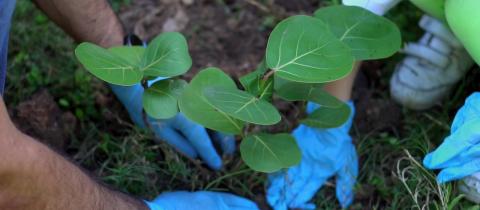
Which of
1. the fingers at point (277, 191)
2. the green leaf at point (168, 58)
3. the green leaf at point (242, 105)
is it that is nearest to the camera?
the green leaf at point (242, 105)

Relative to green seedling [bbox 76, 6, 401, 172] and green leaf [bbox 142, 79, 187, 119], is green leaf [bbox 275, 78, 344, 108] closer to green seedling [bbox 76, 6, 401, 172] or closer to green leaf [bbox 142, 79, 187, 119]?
green seedling [bbox 76, 6, 401, 172]

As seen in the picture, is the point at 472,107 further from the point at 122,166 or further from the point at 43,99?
the point at 43,99

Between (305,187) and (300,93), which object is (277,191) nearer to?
(305,187)

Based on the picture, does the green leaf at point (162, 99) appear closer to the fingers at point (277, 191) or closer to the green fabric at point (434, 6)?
the fingers at point (277, 191)

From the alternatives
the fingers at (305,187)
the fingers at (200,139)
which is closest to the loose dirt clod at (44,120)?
the fingers at (200,139)

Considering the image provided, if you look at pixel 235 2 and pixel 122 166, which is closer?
pixel 122 166

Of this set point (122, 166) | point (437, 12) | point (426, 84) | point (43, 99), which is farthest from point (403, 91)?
point (43, 99)

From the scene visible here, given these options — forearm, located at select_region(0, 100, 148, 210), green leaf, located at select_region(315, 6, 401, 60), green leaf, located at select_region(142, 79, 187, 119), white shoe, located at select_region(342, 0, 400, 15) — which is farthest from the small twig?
forearm, located at select_region(0, 100, 148, 210)
